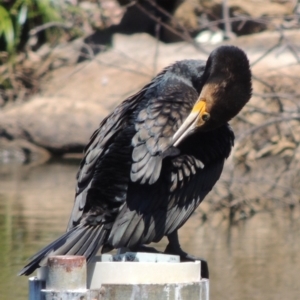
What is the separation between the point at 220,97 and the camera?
4.89m

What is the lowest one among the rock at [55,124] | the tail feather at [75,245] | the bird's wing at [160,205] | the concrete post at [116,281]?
the concrete post at [116,281]

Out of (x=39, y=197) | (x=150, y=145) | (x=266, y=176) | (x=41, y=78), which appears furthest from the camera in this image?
(x=41, y=78)

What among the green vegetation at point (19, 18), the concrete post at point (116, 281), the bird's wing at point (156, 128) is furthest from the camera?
the green vegetation at point (19, 18)

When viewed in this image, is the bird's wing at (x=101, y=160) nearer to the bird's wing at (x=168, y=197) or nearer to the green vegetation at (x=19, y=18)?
the bird's wing at (x=168, y=197)

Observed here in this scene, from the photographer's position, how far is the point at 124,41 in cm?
1515

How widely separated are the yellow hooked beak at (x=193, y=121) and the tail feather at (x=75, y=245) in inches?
23.9

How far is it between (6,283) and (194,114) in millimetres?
2404

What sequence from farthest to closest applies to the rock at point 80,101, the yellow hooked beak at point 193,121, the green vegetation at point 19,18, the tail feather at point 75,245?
the green vegetation at point 19,18
the rock at point 80,101
the yellow hooked beak at point 193,121
the tail feather at point 75,245

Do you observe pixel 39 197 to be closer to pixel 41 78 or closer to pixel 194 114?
pixel 41 78

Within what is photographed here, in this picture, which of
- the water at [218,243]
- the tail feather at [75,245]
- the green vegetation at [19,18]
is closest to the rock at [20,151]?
the green vegetation at [19,18]

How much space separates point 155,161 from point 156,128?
0.25 metres

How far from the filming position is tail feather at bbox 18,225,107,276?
4.10 m

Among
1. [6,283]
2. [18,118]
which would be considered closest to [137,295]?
[6,283]

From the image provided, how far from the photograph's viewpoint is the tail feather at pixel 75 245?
4102 millimetres
